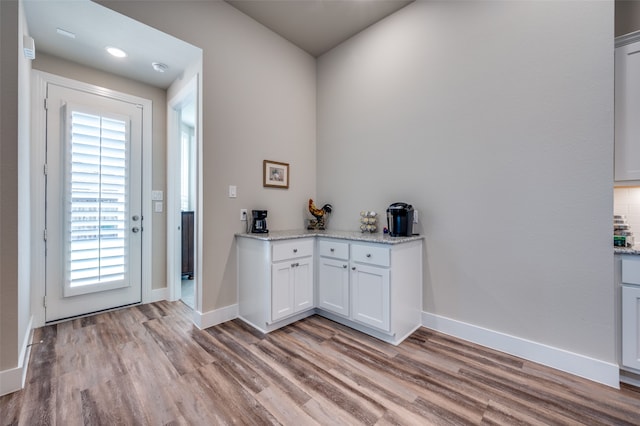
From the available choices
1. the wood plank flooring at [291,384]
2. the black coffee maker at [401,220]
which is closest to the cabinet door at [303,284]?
the wood plank flooring at [291,384]

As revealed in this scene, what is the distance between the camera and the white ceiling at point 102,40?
202 centimetres

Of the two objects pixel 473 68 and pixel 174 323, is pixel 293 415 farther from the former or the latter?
Answer: pixel 473 68

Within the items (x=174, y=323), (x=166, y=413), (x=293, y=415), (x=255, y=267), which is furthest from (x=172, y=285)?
(x=293, y=415)

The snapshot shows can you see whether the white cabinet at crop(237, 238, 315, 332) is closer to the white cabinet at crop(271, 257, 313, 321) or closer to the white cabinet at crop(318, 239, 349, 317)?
the white cabinet at crop(271, 257, 313, 321)

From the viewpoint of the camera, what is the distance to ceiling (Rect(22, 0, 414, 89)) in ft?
6.79

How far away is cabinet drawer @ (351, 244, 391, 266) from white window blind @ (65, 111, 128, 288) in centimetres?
253

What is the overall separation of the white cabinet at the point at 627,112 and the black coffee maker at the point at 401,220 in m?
1.36

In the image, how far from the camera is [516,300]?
6.68 ft

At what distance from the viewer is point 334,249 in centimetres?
257

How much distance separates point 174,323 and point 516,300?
9.85 feet

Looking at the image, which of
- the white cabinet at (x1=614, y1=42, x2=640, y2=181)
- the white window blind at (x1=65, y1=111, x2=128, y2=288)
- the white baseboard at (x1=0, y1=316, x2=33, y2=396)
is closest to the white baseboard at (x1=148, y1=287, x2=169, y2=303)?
the white window blind at (x1=65, y1=111, x2=128, y2=288)

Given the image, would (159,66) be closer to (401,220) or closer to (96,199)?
(96,199)

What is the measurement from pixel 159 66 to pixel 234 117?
0.96 metres

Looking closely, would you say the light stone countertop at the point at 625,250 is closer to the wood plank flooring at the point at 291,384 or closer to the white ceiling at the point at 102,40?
the wood plank flooring at the point at 291,384
